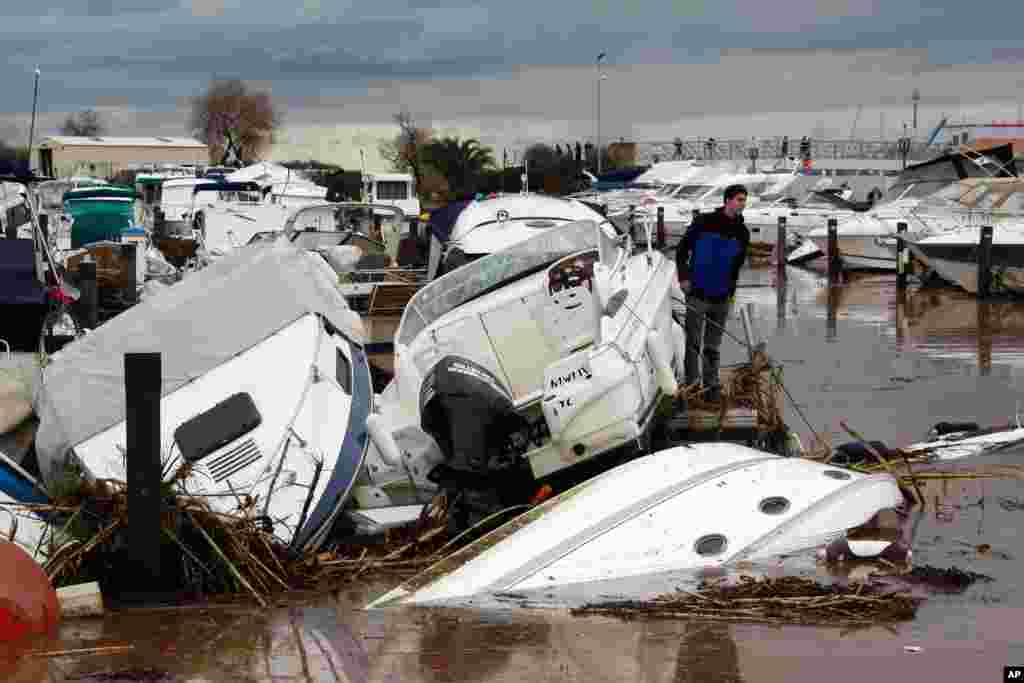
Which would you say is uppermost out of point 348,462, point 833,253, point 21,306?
point 21,306

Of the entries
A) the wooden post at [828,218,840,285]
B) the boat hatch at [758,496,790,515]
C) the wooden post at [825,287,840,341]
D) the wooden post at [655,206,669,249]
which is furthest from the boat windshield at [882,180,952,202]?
the boat hatch at [758,496,790,515]

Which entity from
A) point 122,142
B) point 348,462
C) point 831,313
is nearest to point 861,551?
point 348,462

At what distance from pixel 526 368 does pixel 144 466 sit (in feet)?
12.0

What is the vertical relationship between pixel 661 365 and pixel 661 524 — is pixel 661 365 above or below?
above

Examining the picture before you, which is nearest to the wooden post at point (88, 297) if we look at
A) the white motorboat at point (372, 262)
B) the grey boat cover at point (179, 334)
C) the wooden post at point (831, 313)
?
the white motorboat at point (372, 262)

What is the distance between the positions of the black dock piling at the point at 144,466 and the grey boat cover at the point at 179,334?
3.91ft

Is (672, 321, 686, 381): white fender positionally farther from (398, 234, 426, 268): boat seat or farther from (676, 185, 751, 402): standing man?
(398, 234, 426, 268): boat seat

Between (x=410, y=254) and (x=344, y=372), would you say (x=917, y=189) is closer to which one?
(x=410, y=254)

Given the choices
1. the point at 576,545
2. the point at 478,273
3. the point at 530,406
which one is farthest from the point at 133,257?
the point at 576,545

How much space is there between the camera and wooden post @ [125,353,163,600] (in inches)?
309

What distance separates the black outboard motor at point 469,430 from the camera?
9.12m

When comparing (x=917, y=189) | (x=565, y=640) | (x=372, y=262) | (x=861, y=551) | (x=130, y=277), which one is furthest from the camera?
(x=917, y=189)

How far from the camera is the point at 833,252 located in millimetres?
30656

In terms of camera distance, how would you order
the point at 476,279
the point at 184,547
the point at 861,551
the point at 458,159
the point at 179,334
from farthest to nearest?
the point at 458,159 → the point at 476,279 → the point at 179,334 → the point at 861,551 → the point at 184,547
